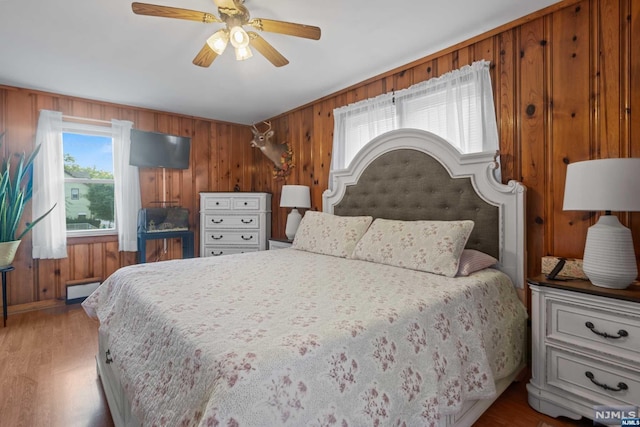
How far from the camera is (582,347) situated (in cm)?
158

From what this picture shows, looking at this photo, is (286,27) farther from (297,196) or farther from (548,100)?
(297,196)

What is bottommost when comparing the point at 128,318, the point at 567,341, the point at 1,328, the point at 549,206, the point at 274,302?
the point at 1,328

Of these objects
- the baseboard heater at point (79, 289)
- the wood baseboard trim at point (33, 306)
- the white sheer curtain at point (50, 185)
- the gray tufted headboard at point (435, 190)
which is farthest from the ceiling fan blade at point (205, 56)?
the wood baseboard trim at point (33, 306)

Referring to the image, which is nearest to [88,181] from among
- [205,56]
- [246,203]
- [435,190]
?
[246,203]

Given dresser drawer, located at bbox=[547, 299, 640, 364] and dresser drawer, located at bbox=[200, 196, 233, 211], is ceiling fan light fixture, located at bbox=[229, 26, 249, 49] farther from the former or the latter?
dresser drawer, located at bbox=[200, 196, 233, 211]

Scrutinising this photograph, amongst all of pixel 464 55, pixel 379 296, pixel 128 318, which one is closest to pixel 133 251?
pixel 128 318

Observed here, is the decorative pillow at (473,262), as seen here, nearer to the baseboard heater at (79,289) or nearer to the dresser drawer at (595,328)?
the dresser drawer at (595,328)

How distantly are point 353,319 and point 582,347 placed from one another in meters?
1.31

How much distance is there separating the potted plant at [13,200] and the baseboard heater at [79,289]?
0.69 metres

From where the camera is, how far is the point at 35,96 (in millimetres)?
3418

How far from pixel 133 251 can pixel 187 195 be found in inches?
40.1

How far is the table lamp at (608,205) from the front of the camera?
4.78ft

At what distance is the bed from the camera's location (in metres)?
0.92

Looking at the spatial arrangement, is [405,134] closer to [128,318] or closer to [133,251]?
[128,318]
